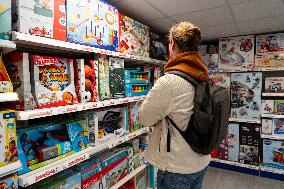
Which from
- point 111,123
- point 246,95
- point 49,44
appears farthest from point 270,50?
point 49,44

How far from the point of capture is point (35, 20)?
1361 millimetres

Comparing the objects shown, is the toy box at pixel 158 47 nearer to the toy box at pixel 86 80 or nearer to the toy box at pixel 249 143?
the toy box at pixel 86 80

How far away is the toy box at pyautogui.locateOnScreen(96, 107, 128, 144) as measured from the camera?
6.88 feet

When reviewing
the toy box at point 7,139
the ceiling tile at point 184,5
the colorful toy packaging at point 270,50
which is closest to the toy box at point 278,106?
the colorful toy packaging at point 270,50

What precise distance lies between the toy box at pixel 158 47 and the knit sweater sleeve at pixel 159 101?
5.47 ft

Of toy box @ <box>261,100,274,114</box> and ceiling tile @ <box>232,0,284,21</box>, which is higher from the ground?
ceiling tile @ <box>232,0,284,21</box>

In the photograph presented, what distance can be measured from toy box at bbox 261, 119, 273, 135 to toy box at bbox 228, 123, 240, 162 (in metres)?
0.39

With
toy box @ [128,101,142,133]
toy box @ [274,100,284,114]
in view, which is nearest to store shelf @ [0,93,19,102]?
toy box @ [128,101,142,133]

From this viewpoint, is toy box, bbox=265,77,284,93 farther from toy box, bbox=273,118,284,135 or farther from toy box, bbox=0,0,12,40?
toy box, bbox=0,0,12,40

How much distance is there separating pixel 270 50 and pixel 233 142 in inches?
68.0

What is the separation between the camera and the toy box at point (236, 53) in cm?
374

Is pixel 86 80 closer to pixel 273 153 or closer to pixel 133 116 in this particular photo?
pixel 133 116

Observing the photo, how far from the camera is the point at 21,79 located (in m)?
1.33

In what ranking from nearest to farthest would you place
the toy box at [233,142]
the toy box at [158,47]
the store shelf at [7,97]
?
the store shelf at [7,97] < the toy box at [158,47] < the toy box at [233,142]
